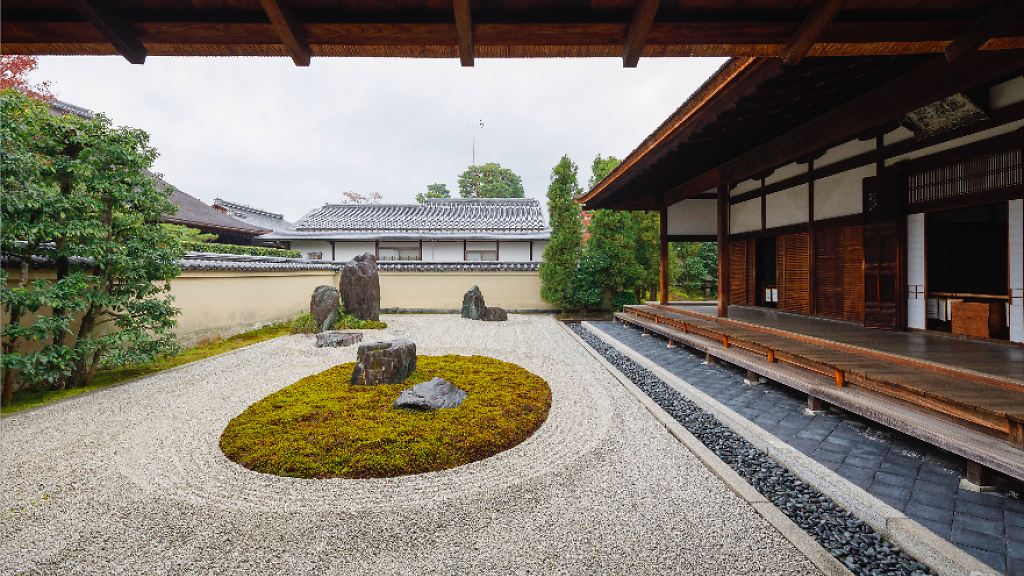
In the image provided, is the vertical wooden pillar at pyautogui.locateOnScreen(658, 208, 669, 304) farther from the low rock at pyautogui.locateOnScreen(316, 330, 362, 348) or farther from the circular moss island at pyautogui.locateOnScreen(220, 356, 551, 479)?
the low rock at pyautogui.locateOnScreen(316, 330, 362, 348)

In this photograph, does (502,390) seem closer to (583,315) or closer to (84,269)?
(84,269)

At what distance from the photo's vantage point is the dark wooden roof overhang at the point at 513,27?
6.29 feet

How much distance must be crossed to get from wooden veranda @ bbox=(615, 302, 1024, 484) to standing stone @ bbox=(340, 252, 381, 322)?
821 cm

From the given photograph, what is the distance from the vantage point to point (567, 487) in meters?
2.66

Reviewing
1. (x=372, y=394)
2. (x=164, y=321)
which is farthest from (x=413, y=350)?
(x=164, y=321)

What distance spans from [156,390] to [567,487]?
17.8 ft

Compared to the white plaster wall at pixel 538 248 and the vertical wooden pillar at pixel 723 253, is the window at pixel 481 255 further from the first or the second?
the vertical wooden pillar at pixel 723 253

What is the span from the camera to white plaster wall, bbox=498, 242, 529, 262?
17562 mm

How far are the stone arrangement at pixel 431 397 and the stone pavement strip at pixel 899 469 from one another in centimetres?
296

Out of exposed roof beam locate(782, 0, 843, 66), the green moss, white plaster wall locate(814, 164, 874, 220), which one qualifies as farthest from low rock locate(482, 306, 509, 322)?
exposed roof beam locate(782, 0, 843, 66)

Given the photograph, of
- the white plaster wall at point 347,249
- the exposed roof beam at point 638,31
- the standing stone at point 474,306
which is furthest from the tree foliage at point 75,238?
the white plaster wall at point 347,249

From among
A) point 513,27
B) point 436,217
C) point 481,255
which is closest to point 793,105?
point 513,27

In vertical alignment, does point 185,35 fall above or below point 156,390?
above

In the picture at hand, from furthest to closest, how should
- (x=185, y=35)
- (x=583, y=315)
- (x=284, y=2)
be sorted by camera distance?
1. (x=583, y=315)
2. (x=185, y=35)
3. (x=284, y=2)
